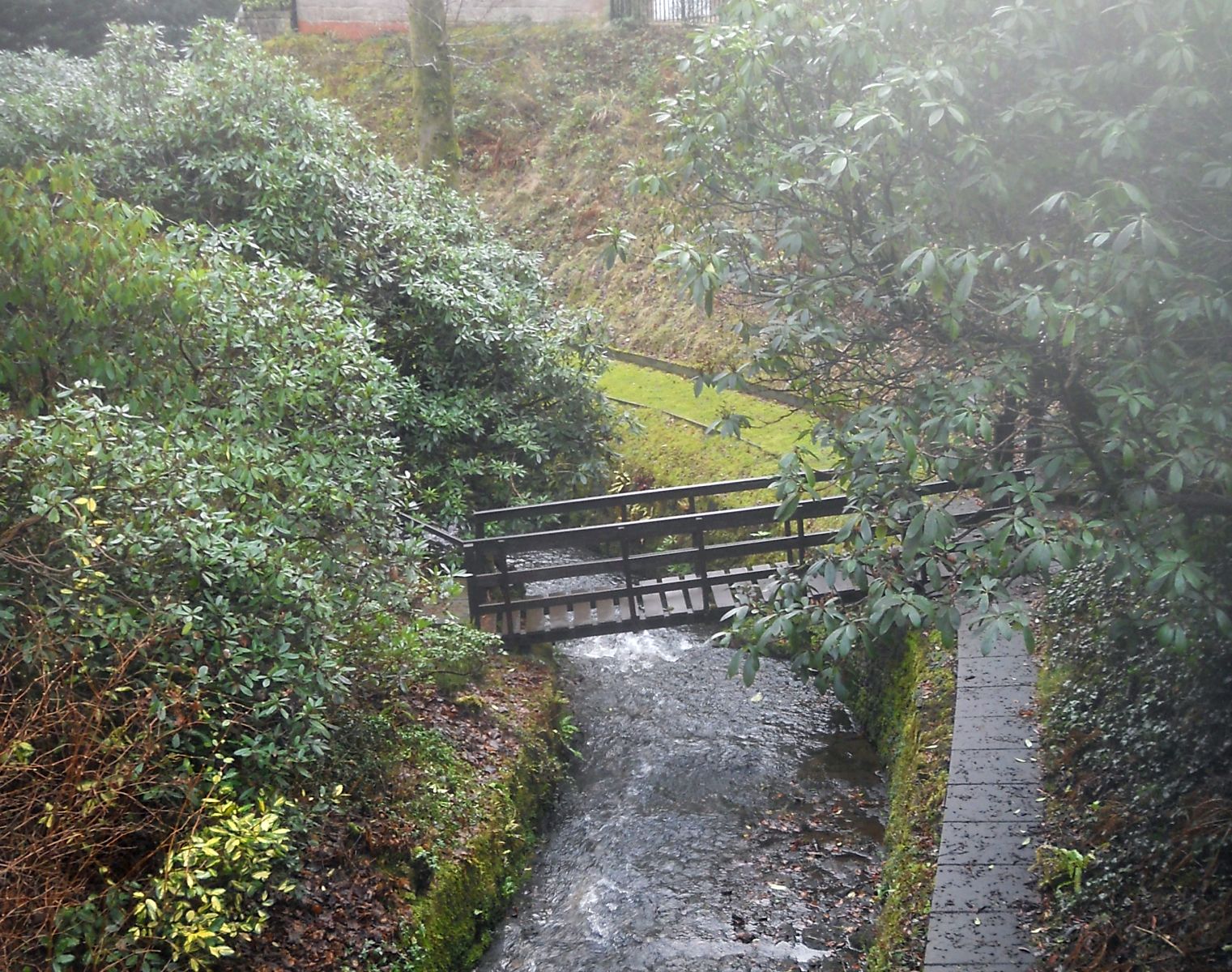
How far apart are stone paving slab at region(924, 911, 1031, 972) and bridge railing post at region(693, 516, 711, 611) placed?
4.62m

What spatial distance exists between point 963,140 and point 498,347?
307 inches

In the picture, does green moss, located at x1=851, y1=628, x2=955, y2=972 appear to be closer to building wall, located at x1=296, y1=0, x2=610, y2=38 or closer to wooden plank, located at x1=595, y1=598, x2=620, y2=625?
wooden plank, located at x1=595, y1=598, x2=620, y2=625

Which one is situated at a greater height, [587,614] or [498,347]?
[498,347]

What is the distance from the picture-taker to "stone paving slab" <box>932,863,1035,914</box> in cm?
603

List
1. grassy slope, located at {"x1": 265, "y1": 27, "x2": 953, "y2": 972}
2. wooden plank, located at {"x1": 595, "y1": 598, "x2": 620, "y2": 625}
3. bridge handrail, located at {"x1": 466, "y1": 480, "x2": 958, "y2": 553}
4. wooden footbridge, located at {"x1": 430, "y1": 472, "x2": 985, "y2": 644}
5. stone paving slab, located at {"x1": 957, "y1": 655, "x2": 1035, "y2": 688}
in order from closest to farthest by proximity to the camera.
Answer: stone paving slab, located at {"x1": 957, "y1": 655, "x2": 1035, "y2": 688}
bridge handrail, located at {"x1": 466, "y1": 480, "x2": 958, "y2": 553}
wooden footbridge, located at {"x1": 430, "y1": 472, "x2": 985, "y2": 644}
wooden plank, located at {"x1": 595, "y1": 598, "x2": 620, "y2": 625}
grassy slope, located at {"x1": 265, "y1": 27, "x2": 953, "y2": 972}

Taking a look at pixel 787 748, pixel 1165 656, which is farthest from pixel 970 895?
pixel 787 748

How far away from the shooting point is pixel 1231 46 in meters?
4.44

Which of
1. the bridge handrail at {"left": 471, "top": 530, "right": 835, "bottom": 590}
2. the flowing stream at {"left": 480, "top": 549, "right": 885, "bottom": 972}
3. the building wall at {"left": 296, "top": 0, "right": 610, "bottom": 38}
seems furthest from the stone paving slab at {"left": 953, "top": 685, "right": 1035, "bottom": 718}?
the building wall at {"left": 296, "top": 0, "right": 610, "bottom": 38}

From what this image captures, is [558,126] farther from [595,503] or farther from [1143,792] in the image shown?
[1143,792]

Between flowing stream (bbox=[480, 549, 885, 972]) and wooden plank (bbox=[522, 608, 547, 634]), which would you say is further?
wooden plank (bbox=[522, 608, 547, 634])

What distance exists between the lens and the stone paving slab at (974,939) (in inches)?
221

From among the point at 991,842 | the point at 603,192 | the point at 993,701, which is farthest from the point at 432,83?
the point at 991,842

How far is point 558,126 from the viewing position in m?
26.0

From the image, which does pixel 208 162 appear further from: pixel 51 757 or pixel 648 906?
pixel 648 906
